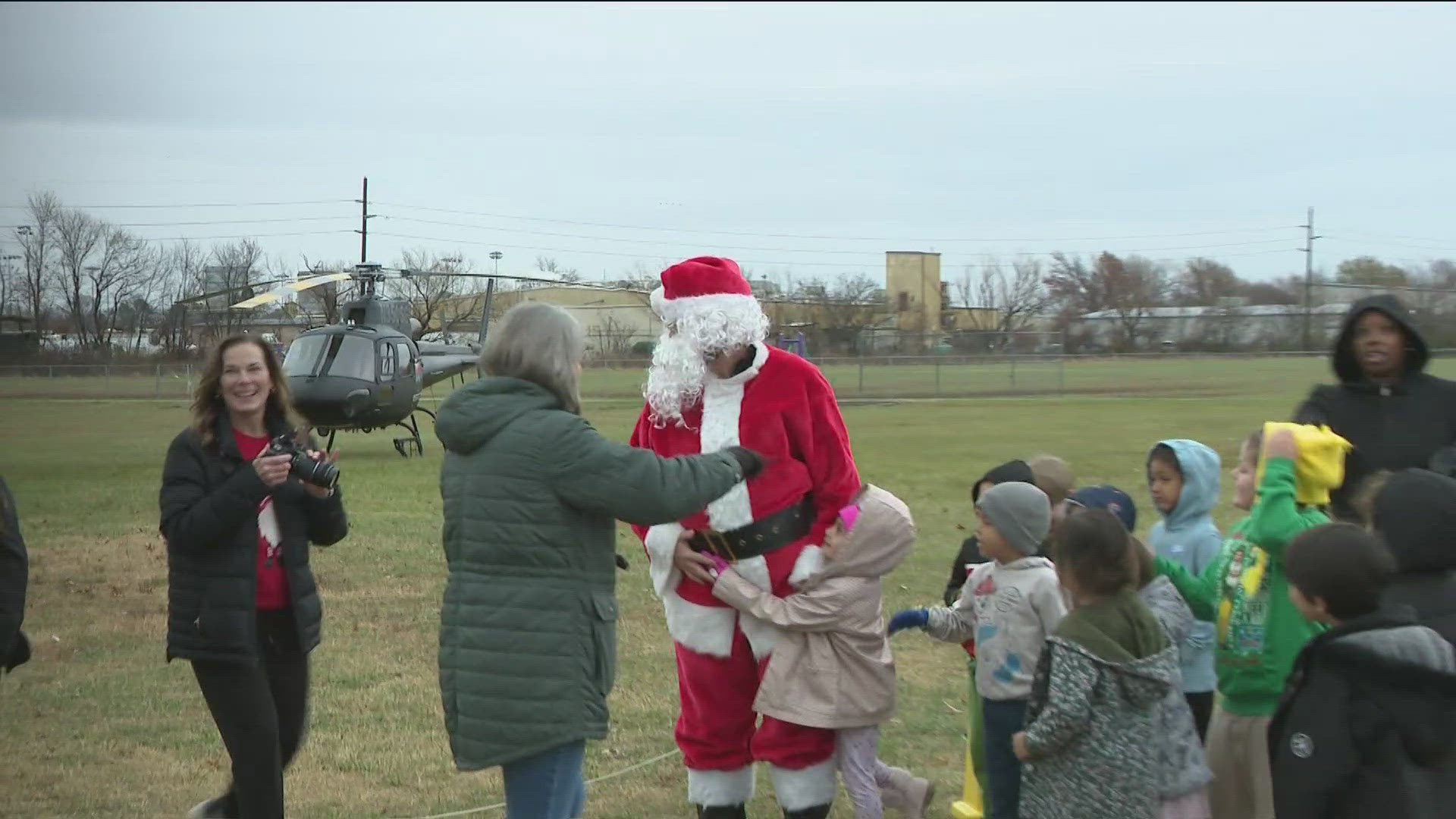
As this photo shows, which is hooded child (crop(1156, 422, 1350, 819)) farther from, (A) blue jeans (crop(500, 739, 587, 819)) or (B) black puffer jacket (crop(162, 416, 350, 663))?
(B) black puffer jacket (crop(162, 416, 350, 663))

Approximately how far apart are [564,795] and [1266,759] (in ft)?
6.39

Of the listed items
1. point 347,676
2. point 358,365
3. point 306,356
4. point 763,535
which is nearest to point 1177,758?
point 763,535

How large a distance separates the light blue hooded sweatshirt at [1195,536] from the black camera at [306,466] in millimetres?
2495

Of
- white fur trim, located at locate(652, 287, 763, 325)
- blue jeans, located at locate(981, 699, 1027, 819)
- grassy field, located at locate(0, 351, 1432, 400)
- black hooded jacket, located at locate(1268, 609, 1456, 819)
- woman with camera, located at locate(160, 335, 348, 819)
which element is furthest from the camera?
grassy field, located at locate(0, 351, 1432, 400)

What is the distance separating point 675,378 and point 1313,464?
190 centimetres

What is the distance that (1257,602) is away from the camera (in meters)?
3.67

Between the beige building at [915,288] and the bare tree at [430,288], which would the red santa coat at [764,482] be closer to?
the bare tree at [430,288]

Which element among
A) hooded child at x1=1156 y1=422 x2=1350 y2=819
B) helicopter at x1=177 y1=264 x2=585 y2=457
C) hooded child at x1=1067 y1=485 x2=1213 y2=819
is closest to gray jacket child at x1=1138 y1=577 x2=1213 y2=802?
hooded child at x1=1067 y1=485 x2=1213 y2=819

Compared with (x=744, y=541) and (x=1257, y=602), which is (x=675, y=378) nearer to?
(x=744, y=541)

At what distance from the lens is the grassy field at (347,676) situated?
195 inches

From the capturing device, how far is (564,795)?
3172 millimetres

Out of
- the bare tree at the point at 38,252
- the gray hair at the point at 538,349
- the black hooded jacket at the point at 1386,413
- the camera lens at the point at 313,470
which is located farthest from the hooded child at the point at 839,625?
the bare tree at the point at 38,252

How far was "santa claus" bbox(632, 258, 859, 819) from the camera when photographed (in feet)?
13.1

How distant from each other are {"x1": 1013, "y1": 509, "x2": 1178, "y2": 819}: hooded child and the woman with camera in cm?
213
